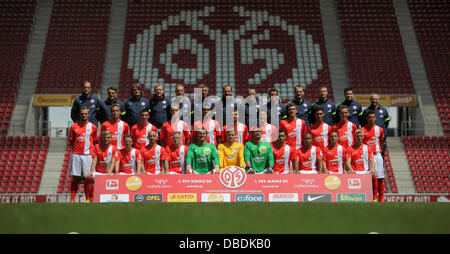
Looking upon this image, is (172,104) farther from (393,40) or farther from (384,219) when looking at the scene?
(393,40)

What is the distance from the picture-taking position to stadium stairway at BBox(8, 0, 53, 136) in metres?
17.9

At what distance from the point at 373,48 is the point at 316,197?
15556 millimetres

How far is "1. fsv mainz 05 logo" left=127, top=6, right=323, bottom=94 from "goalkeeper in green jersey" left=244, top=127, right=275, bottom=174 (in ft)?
36.1

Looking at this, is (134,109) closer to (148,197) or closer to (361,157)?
(148,197)

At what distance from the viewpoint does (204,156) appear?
8031 mm

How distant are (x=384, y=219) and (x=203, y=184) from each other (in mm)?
3840

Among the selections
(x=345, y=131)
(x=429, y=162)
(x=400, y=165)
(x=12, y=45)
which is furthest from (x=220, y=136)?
(x=12, y=45)

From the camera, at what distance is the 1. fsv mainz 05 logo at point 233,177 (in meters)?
7.06

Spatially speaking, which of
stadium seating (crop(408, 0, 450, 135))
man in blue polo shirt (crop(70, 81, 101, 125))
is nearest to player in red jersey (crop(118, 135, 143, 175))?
man in blue polo shirt (crop(70, 81, 101, 125))

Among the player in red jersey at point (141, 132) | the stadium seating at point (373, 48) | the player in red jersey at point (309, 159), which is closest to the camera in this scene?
the player in red jersey at point (309, 159)

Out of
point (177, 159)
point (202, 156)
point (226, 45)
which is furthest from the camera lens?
point (226, 45)

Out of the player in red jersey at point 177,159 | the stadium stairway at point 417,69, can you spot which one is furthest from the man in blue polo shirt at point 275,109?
the stadium stairway at point 417,69

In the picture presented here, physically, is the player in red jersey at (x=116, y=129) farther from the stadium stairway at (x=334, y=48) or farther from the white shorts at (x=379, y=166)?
the stadium stairway at (x=334, y=48)

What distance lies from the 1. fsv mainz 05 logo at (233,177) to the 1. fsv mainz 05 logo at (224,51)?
12.1m
